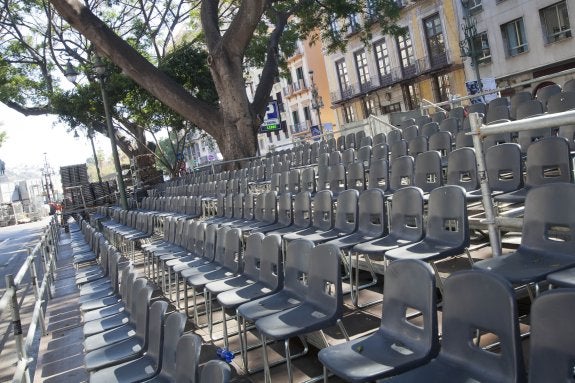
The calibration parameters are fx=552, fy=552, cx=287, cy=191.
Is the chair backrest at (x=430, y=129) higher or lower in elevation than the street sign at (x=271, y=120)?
lower

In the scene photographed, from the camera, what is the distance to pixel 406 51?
109ft

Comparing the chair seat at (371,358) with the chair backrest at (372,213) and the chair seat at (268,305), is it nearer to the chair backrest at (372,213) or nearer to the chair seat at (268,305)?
the chair seat at (268,305)

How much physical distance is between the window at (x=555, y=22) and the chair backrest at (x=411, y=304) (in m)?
25.0

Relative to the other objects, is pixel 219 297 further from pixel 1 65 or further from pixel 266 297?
pixel 1 65

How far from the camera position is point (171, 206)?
1215 centimetres

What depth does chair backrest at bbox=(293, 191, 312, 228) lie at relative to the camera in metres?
6.05

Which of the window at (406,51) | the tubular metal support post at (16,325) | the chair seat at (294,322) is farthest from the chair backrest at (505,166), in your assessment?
the window at (406,51)

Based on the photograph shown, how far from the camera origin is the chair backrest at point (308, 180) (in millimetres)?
7660

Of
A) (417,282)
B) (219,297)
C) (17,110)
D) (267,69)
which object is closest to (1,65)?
(17,110)

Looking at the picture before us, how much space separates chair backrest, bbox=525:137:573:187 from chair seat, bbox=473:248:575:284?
3.42 ft

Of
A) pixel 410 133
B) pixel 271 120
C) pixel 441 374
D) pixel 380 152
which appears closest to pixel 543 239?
pixel 441 374

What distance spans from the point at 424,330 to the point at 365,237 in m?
2.21

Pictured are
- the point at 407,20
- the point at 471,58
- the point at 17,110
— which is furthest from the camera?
the point at 407,20

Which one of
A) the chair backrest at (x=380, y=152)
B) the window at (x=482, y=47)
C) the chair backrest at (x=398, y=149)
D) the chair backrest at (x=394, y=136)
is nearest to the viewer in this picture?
the chair backrest at (x=398, y=149)
